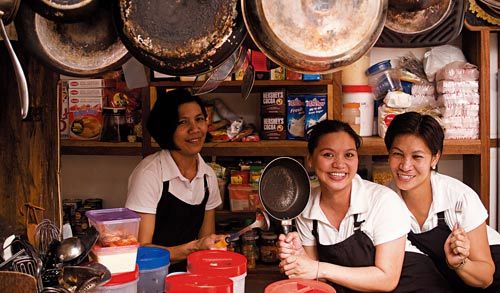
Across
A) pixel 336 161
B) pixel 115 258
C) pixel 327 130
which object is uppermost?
pixel 327 130

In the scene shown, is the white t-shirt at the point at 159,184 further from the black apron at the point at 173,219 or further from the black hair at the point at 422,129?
the black hair at the point at 422,129

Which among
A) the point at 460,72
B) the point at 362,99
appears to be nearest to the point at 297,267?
the point at 362,99

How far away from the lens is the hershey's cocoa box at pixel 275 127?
9.15ft

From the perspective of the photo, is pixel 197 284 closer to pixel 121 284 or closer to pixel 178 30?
pixel 121 284

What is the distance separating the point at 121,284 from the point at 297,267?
1.75ft

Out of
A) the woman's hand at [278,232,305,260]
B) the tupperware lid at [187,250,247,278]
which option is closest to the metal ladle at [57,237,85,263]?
the tupperware lid at [187,250,247,278]

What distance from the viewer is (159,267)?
153 centimetres

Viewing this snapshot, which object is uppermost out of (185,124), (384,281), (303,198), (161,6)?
(161,6)

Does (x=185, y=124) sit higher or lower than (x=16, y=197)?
higher

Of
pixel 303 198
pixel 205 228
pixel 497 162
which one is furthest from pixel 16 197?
pixel 497 162

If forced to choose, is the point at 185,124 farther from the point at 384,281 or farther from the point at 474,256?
the point at 474,256

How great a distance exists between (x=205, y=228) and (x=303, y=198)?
2.41ft

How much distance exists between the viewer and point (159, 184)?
7.26 feet

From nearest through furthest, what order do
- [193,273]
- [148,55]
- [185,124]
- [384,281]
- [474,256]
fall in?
[148,55]
[193,273]
[384,281]
[474,256]
[185,124]
